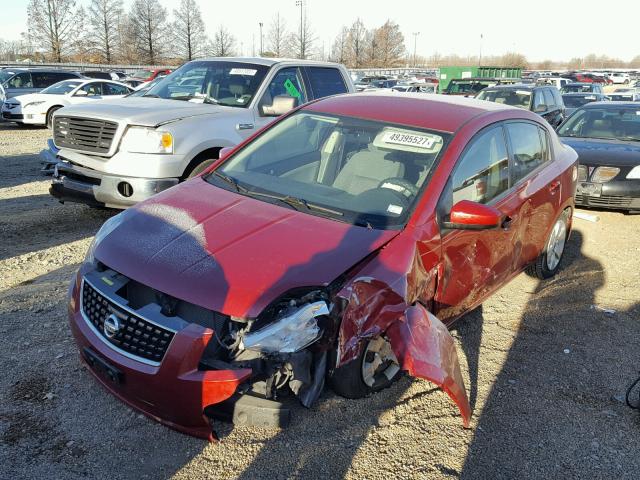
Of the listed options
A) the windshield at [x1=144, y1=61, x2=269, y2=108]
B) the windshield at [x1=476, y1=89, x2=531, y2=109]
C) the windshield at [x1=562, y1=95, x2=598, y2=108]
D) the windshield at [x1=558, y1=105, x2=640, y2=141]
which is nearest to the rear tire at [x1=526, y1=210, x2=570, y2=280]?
the windshield at [x1=144, y1=61, x2=269, y2=108]

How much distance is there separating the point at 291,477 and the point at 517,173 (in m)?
2.85

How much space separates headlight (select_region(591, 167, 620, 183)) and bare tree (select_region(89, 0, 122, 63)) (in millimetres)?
53396

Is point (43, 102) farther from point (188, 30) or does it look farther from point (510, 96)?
point (188, 30)

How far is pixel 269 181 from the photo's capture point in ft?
12.7

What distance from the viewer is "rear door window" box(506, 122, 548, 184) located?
438 centimetres

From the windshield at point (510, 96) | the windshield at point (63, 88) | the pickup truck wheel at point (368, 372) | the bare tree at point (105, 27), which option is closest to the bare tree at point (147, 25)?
the bare tree at point (105, 27)

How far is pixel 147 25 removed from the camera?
55.4 meters

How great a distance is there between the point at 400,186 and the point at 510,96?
37.3 feet

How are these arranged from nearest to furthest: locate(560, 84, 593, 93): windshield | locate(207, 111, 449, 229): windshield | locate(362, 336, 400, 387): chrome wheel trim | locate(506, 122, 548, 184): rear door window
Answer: locate(362, 336, 400, 387): chrome wheel trim
locate(207, 111, 449, 229): windshield
locate(506, 122, 548, 184): rear door window
locate(560, 84, 593, 93): windshield

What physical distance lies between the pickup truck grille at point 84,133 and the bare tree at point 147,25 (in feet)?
176

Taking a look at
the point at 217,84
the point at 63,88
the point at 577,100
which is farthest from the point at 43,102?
the point at 577,100

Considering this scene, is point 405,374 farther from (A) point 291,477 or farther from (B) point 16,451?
(B) point 16,451

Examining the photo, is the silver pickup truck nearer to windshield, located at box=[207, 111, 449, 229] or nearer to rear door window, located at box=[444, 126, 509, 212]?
windshield, located at box=[207, 111, 449, 229]

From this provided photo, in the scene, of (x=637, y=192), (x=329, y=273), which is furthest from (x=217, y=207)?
(x=637, y=192)
